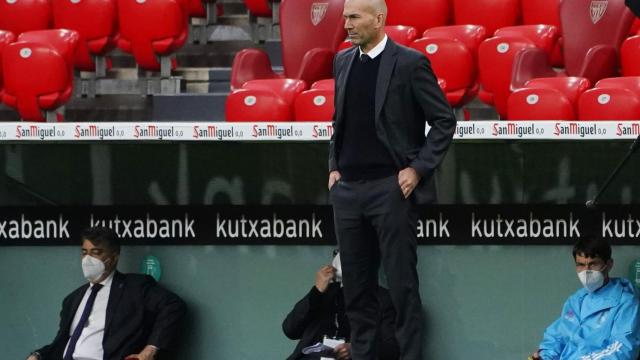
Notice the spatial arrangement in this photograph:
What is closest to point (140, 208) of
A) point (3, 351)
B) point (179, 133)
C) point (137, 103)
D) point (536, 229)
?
point (179, 133)

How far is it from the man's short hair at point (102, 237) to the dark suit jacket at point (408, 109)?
1647 millimetres

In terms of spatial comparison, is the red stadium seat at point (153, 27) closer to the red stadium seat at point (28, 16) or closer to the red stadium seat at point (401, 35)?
the red stadium seat at point (28, 16)

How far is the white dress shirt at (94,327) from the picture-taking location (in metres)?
5.04

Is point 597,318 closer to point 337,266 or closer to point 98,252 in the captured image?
point 337,266

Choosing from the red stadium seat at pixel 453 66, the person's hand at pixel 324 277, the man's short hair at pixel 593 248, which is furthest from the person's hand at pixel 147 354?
the red stadium seat at pixel 453 66

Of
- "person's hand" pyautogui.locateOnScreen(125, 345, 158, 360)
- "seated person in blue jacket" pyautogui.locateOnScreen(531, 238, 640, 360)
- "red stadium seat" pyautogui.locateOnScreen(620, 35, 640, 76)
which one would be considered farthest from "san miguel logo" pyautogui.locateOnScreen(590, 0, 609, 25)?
"person's hand" pyautogui.locateOnScreen(125, 345, 158, 360)

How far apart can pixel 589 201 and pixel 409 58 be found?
120cm

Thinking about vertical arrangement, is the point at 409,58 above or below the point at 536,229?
above

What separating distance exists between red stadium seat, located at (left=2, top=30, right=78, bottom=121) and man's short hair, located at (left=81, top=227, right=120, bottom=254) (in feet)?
6.42

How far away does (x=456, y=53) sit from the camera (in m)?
6.36

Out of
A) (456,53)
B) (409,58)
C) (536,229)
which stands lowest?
(536,229)

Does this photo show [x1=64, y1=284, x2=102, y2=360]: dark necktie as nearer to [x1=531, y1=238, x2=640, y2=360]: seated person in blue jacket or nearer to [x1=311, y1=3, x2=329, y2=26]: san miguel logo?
[x1=531, y1=238, x2=640, y2=360]: seated person in blue jacket

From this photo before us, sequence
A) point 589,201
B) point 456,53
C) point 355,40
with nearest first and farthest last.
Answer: point 355,40, point 589,201, point 456,53

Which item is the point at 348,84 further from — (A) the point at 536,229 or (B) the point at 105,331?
(B) the point at 105,331
